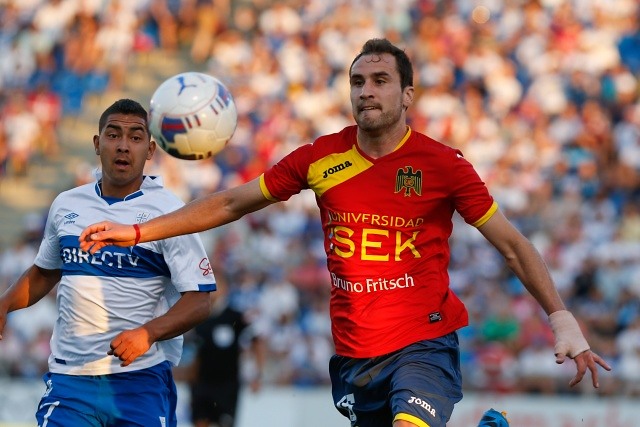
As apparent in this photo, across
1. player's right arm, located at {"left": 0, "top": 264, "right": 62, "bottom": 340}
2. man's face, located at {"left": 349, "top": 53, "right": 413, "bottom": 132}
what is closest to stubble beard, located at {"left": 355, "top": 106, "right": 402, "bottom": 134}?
man's face, located at {"left": 349, "top": 53, "right": 413, "bottom": 132}

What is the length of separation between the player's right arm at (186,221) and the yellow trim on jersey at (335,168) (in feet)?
0.96

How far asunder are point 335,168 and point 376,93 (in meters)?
0.49

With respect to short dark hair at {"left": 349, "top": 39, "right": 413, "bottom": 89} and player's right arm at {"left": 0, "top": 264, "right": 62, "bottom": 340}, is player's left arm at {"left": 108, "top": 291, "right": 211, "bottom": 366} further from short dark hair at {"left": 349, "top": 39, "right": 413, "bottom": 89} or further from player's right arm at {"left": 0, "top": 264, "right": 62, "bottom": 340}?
short dark hair at {"left": 349, "top": 39, "right": 413, "bottom": 89}

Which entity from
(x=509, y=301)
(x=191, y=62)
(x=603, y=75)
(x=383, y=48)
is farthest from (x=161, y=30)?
(x=383, y=48)

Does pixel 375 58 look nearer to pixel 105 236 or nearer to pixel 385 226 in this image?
pixel 385 226

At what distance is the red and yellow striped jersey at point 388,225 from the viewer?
21.7 ft

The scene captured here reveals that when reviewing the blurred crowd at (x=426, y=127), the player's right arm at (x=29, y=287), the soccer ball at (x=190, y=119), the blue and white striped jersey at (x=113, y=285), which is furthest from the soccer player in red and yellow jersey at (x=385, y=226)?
the blurred crowd at (x=426, y=127)

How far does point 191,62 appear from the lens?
77.5 feet

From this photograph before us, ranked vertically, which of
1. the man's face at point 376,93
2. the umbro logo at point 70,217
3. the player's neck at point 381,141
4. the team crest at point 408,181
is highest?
the man's face at point 376,93

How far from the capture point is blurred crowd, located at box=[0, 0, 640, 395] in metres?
15.8

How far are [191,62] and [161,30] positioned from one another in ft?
3.43

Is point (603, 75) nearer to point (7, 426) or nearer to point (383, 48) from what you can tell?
point (7, 426)

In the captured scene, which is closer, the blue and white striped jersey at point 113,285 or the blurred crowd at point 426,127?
the blue and white striped jersey at point 113,285

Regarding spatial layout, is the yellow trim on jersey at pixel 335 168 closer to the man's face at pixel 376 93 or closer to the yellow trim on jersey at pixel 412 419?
the man's face at pixel 376 93
